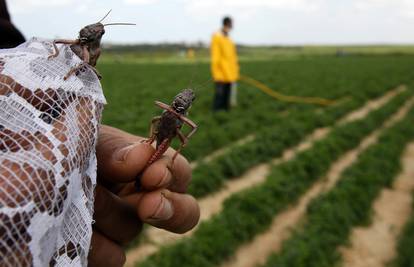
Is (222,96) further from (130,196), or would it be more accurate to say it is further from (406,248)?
(130,196)

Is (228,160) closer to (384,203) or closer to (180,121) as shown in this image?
(384,203)

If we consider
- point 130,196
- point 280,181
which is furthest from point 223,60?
point 130,196

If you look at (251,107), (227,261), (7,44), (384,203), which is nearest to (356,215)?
(384,203)

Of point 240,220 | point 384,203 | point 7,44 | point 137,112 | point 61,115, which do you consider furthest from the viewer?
point 137,112

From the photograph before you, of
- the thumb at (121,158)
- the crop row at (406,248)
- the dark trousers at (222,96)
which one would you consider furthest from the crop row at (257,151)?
the thumb at (121,158)

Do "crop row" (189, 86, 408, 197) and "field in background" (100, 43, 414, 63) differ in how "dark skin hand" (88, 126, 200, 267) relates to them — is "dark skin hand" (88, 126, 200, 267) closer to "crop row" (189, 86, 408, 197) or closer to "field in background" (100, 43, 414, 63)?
"field in background" (100, 43, 414, 63)

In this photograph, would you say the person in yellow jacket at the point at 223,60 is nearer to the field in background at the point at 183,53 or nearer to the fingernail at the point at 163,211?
the field in background at the point at 183,53
